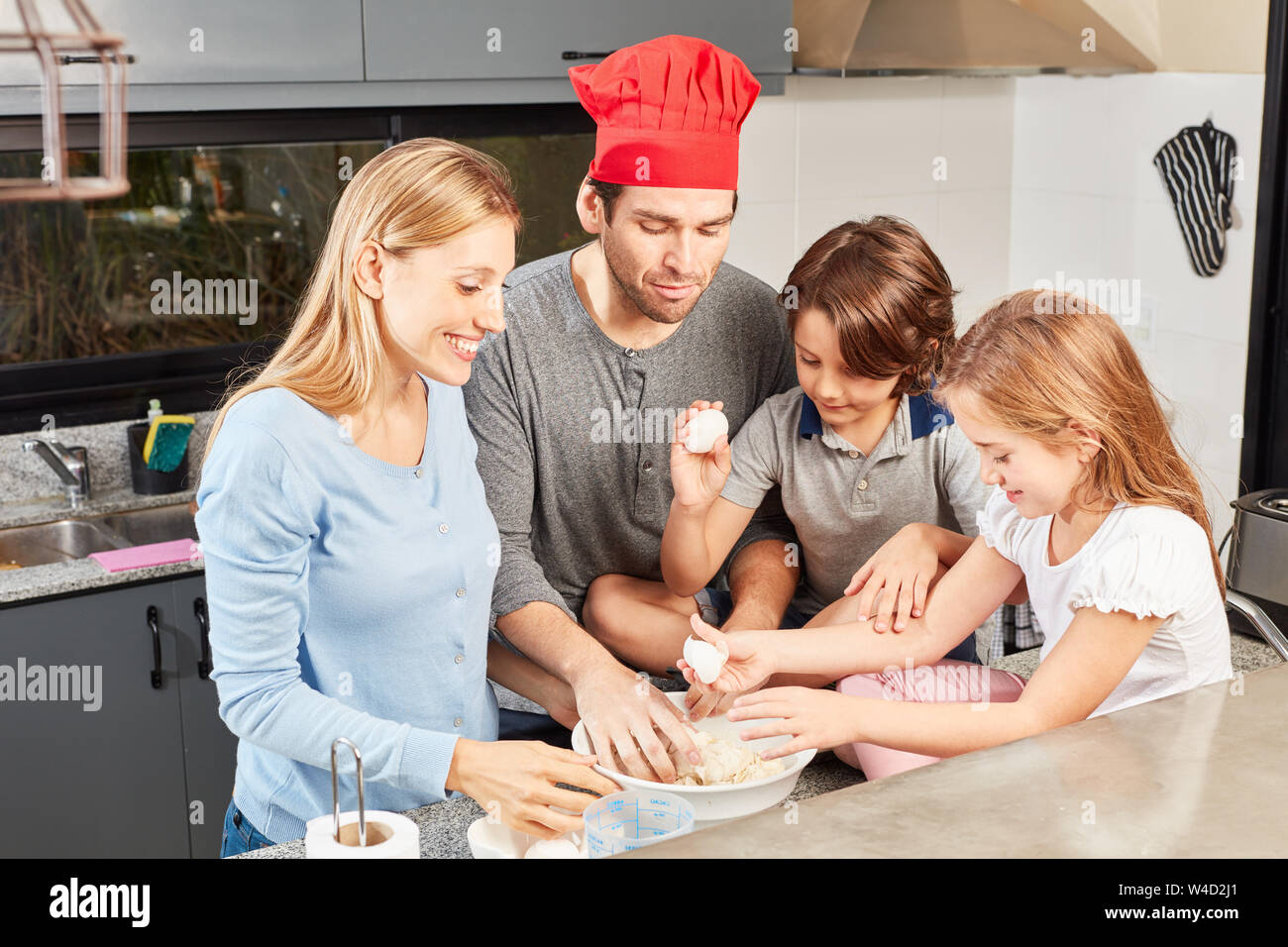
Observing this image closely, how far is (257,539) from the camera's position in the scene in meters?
1.16

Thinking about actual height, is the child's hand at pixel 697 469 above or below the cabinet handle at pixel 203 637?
above

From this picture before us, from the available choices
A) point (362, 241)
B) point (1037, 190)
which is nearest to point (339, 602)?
point (362, 241)

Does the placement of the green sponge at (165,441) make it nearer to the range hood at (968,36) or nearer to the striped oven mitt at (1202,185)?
the range hood at (968,36)

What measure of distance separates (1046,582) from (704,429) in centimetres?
40

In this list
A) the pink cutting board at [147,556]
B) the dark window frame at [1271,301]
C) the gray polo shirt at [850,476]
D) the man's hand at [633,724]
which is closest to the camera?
the man's hand at [633,724]

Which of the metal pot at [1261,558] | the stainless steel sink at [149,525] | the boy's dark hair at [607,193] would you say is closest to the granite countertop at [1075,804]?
the metal pot at [1261,558]

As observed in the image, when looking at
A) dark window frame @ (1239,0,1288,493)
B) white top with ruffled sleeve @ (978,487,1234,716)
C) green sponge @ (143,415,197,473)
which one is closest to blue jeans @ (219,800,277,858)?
white top with ruffled sleeve @ (978,487,1234,716)

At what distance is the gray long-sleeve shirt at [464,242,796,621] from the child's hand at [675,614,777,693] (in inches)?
13.6

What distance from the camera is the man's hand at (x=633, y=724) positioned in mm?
1140

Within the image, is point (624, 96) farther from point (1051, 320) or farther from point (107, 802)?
point (107, 802)

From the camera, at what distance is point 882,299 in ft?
4.76

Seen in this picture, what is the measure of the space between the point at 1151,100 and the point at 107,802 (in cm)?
279

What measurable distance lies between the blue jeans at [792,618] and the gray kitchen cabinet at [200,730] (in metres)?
1.09

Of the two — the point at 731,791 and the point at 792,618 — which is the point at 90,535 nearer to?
the point at 792,618
